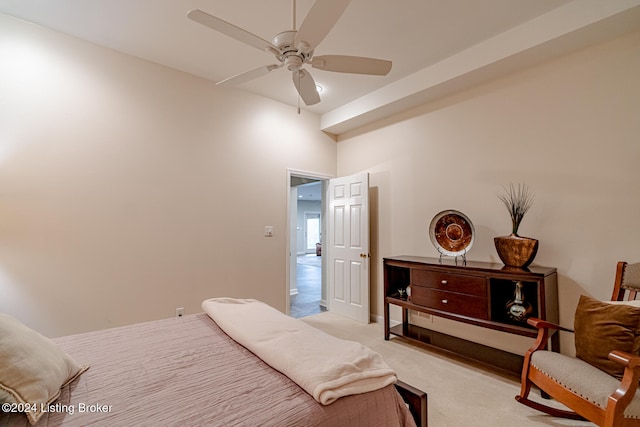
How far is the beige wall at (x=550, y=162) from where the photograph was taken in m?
2.19

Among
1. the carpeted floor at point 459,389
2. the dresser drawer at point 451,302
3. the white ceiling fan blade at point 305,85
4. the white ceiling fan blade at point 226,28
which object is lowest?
the carpeted floor at point 459,389

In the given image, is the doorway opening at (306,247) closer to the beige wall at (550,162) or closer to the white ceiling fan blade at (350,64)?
the beige wall at (550,162)

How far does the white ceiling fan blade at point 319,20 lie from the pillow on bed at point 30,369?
185 centimetres

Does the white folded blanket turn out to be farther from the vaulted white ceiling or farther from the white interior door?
the vaulted white ceiling

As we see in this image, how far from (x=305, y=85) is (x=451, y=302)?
229cm

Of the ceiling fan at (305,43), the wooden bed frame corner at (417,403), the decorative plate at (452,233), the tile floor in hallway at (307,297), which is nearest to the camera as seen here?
the wooden bed frame corner at (417,403)

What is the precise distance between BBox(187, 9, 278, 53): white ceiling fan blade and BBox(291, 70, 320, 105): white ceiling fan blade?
286 mm

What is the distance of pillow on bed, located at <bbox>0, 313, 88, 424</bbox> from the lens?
93 cm

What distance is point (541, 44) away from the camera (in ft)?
7.51

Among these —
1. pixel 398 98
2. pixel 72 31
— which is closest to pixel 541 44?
pixel 398 98

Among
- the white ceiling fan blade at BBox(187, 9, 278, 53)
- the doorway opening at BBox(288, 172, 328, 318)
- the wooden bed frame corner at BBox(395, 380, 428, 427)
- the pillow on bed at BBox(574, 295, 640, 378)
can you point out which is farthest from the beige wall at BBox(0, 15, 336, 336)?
the pillow on bed at BBox(574, 295, 640, 378)

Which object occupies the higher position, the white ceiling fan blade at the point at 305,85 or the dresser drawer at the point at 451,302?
the white ceiling fan blade at the point at 305,85

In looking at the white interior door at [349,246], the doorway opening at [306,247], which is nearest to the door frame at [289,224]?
the doorway opening at [306,247]

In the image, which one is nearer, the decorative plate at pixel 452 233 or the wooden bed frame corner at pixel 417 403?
the wooden bed frame corner at pixel 417 403
